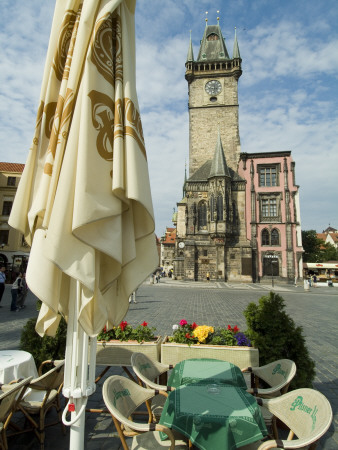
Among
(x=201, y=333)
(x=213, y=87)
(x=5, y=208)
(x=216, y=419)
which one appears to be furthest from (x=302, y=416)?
(x=213, y=87)

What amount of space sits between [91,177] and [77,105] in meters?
0.54

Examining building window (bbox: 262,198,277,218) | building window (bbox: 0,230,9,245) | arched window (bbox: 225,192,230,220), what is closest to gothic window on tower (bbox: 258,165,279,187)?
building window (bbox: 262,198,277,218)

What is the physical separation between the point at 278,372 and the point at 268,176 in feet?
116

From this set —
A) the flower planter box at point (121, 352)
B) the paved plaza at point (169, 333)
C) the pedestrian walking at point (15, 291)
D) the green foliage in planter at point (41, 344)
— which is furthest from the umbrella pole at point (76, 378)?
the pedestrian walking at point (15, 291)

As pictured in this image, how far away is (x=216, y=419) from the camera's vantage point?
204 centimetres

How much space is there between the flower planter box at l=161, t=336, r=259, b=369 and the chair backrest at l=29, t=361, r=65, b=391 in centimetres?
129

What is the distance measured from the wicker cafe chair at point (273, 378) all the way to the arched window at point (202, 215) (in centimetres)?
3139

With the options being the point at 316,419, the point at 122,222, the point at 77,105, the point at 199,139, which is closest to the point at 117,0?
the point at 77,105

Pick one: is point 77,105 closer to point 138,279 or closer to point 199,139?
point 138,279

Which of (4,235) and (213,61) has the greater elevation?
(213,61)

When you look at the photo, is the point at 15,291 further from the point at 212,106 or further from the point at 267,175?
the point at 212,106

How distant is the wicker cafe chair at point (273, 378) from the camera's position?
289cm

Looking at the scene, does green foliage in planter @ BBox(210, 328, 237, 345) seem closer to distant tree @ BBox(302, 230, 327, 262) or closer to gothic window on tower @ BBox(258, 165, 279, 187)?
gothic window on tower @ BBox(258, 165, 279, 187)

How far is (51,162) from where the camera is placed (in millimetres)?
1950
